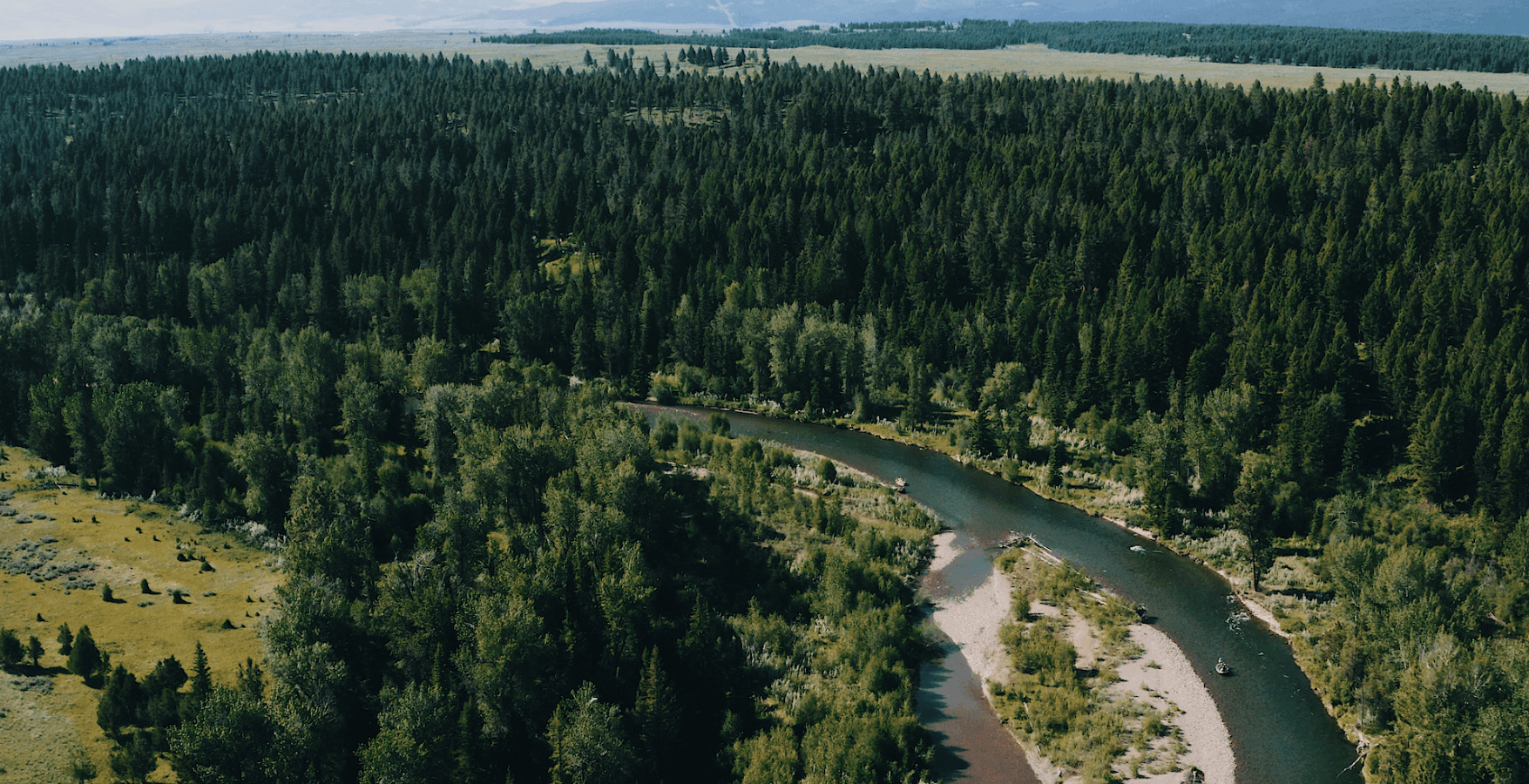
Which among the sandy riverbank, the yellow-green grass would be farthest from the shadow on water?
the yellow-green grass

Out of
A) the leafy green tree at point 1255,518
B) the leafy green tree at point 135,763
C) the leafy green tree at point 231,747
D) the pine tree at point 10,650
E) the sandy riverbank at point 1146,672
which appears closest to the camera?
the leafy green tree at point 231,747

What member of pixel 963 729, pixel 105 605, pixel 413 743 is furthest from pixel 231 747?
pixel 963 729

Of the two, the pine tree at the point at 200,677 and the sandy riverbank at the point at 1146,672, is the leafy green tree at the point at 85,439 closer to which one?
the pine tree at the point at 200,677

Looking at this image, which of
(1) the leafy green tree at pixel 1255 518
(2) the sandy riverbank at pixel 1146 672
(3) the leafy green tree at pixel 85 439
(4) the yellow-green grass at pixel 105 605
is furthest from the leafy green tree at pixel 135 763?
(1) the leafy green tree at pixel 1255 518

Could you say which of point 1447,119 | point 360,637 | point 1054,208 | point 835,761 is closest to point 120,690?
point 360,637

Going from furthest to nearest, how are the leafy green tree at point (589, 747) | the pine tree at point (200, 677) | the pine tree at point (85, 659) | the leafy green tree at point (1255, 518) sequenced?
the leafy green tree at point (1255, 518)
the pine tree at point (85, 659)
the pine tree at point (200, 677)
the leafy green tree at point (589, 747)

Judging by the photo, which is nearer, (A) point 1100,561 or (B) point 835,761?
(B) point 835,761

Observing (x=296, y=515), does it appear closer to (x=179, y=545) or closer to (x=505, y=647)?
(x=179, y=545)
